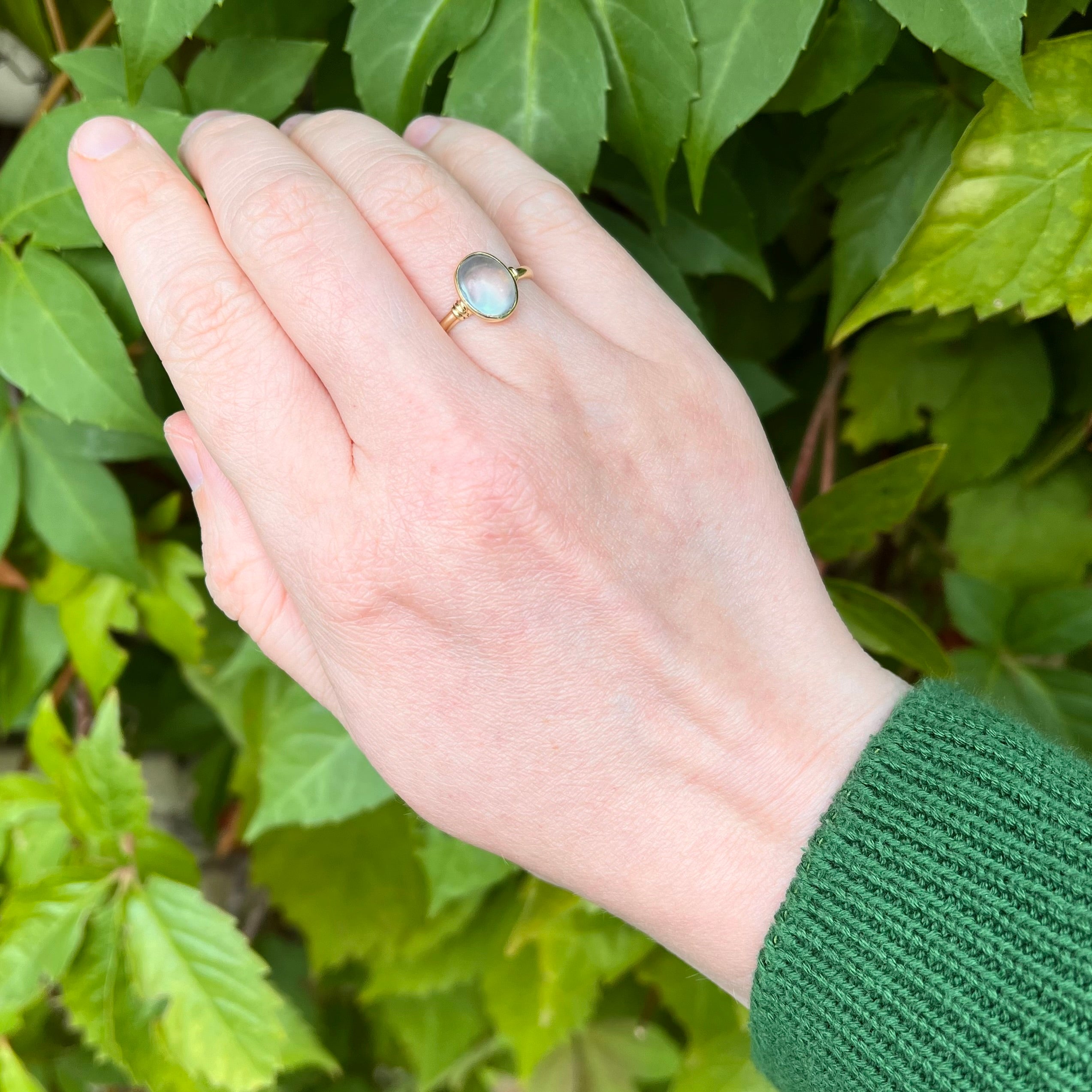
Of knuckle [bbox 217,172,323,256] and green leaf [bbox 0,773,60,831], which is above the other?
knuckle [bbox 217,172,323,256]

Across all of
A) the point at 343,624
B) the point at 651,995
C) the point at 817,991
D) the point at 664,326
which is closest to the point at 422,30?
the point at 664,326

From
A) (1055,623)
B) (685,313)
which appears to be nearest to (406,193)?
(685,313)

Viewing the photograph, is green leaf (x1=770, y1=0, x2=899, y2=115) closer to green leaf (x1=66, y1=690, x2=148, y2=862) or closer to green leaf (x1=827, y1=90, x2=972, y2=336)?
green leaf (x1=827, y1=90, x2=972, y2=336)

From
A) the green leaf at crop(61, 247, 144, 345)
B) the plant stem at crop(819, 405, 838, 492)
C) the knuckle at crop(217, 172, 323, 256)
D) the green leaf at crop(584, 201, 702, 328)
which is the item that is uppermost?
the knuckle at crop(217, 172, 323, 256)

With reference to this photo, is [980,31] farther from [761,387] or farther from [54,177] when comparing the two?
[54,177]

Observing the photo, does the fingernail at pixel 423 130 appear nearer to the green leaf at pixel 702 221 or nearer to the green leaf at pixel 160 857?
the green leaf at pixel 702 221

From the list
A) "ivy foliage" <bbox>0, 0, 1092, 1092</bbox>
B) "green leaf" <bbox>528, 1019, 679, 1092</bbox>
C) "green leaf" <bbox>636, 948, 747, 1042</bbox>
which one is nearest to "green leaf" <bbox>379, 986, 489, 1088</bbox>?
"ivy foliage" <bbox>0, 0, 1092, 1092</bbox>

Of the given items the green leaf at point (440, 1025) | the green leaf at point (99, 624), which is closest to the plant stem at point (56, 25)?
the green leaf at point (99, 624)

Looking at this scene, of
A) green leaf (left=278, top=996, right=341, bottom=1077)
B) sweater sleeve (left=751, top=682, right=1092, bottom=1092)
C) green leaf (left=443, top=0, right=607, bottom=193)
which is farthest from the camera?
green leaf (left=278, top=996, right=341, bottom=1077)
